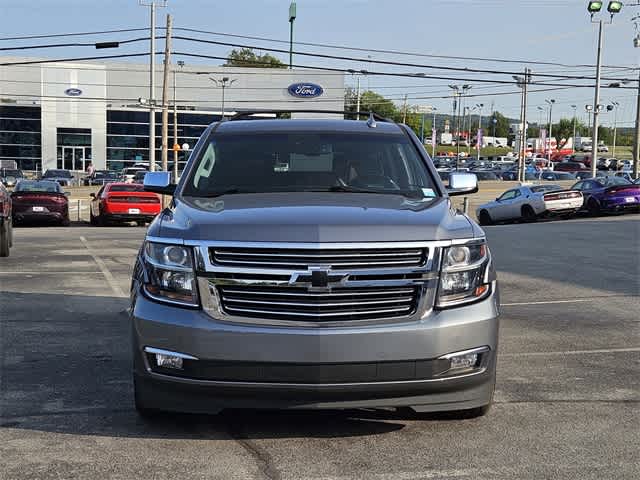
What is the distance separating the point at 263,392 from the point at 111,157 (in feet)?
261

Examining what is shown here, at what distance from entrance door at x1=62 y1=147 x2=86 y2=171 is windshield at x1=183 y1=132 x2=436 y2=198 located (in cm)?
7602

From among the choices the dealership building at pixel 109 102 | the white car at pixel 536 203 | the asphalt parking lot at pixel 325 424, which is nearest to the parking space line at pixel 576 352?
the asphalt parking lot at pixel 325 424

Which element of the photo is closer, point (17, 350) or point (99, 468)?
point (99, 468)

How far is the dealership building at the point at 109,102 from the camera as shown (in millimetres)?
78250

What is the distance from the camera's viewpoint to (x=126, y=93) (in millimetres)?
81625

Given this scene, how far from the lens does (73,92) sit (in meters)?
78.6

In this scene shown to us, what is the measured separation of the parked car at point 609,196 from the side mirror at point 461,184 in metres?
26.9

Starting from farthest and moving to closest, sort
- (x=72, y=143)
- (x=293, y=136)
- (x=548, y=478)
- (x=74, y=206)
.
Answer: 1. (x=72, y=143)
2. (x=74, y=206)
3. (x=293, y=136)
4. (x=548, y=478)

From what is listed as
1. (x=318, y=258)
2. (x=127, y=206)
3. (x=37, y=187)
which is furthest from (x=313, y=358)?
(x=37, y=187)

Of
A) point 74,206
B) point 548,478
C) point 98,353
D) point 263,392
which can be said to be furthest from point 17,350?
point 74,206

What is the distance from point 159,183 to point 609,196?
28.0 meters

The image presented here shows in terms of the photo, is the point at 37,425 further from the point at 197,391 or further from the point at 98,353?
the point at 98,353

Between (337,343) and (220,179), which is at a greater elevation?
(220,179)

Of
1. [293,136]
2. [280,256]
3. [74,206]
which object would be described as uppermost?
[293,136]
